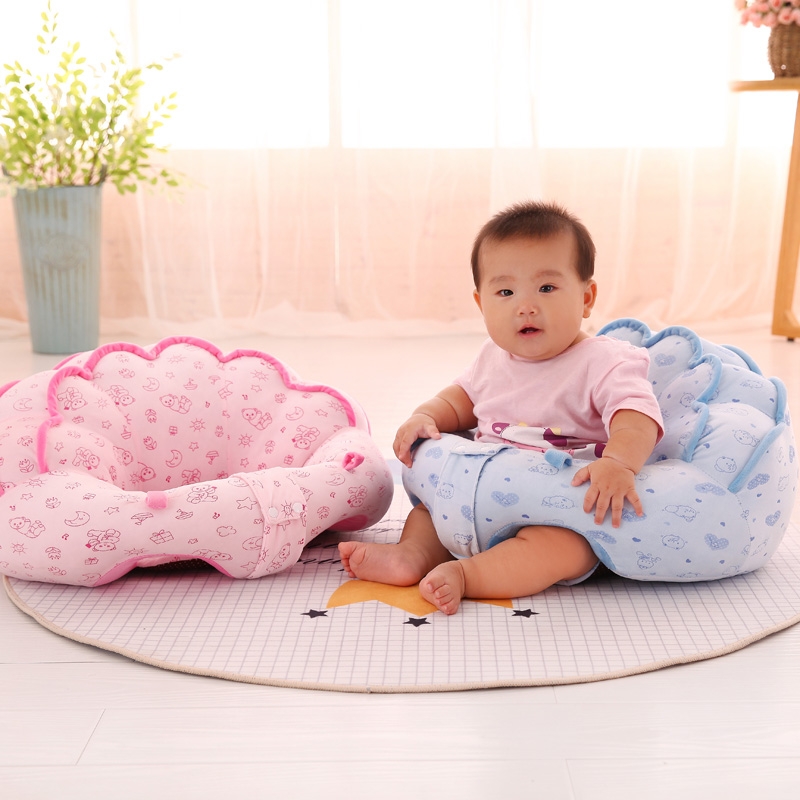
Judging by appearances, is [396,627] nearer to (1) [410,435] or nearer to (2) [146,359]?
(1) [410,435]

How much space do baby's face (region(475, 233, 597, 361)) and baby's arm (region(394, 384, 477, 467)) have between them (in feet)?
0.59

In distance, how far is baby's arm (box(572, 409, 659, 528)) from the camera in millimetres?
1308

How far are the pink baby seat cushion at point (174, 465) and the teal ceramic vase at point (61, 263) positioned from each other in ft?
4.83

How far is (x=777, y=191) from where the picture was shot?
3527mm

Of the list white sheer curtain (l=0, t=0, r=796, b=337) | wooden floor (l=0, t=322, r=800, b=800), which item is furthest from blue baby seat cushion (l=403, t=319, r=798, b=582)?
white sheer curtain (l=0, t=0, r=796, b=337)

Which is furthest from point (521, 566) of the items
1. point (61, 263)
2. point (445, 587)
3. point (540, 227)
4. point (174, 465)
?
point (61, 263)

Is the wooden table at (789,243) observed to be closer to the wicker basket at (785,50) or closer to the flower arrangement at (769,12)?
the wicker basket at (785,50)

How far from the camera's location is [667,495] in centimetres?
132

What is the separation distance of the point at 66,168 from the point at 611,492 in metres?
2.46

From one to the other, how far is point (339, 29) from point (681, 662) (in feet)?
8.73

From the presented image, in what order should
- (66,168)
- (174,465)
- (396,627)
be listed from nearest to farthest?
1. (396,627)
2. (174,465)
3. (66,168)

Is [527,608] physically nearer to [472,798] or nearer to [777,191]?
[472,798]

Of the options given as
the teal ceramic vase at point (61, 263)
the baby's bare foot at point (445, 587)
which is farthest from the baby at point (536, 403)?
the teal ceramic vase at point (61, 263)

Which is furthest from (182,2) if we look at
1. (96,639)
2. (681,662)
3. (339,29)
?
(681,662)
